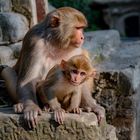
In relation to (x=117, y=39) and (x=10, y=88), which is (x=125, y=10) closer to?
(x=117, y=39)

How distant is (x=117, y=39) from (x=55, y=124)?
12.2ft

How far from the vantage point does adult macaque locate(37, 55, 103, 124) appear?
5.47 meters

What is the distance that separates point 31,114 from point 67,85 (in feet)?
1.39

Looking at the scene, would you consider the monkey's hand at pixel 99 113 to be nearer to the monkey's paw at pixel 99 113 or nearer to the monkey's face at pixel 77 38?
the monkey's paw at pixel 99 113

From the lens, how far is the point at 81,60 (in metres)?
5.49

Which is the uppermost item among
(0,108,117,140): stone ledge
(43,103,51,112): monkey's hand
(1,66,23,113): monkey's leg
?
(1,66,23,113): monkey's leg

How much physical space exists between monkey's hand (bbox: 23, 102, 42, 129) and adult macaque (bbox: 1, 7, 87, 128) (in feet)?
1.19

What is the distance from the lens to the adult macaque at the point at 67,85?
547 cm

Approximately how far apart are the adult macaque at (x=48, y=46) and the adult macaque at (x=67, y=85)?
10.5 inches

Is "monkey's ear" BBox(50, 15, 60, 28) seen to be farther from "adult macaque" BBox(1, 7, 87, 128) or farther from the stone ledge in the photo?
the stone ledge

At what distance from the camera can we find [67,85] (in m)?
5.54

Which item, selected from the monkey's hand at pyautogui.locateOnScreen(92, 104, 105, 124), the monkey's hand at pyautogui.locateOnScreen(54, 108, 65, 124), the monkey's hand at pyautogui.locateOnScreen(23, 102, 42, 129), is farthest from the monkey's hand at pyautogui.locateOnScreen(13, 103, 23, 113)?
the monkey's hand at pyautogui.locateOnScreen(92, 104, 105, 124)

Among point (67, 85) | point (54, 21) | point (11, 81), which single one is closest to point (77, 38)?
point (54, 21)

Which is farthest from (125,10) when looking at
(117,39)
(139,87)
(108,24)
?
(139,87)
